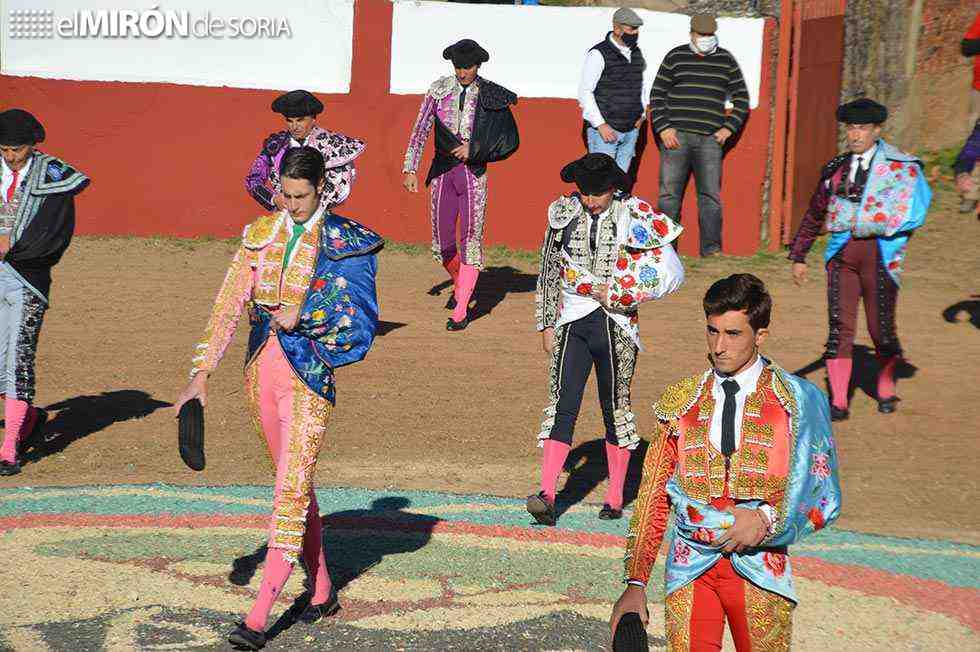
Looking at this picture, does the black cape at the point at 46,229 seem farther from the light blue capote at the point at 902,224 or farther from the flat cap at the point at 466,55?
the light blue capote at the point at 902,224

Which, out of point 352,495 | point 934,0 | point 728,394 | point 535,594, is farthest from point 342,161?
point 934,0

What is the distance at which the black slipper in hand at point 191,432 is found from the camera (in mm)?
6531

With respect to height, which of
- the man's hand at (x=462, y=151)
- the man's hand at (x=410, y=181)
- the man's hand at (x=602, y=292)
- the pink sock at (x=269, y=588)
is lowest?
the pink sock at (x=269, y=588)

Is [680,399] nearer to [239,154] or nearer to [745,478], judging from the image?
[745,478]

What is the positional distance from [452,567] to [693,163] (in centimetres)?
821

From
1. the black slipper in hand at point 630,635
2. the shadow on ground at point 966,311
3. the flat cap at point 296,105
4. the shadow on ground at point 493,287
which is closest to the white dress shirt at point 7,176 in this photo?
the flat cap at point 296,105

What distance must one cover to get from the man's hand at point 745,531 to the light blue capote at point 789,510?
1.0 inches

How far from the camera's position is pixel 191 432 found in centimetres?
654

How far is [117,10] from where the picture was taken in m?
15.8

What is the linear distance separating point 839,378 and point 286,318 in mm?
5425

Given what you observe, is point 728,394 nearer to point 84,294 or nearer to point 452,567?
point 452,567

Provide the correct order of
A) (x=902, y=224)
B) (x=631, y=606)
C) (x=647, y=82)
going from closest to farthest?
(x=631, y=606), (x=902, y=224), (x=647, y=82)

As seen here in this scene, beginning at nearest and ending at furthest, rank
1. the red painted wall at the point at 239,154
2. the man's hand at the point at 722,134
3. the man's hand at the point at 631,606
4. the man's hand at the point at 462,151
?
the man's hand at the point at 631,606
the man's hand at the point at 462,151
the man's hand at the point at 722,134
the red painted wall at the point at 239,154

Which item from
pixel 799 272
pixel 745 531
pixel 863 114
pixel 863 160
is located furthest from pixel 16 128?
pixel 745 531
